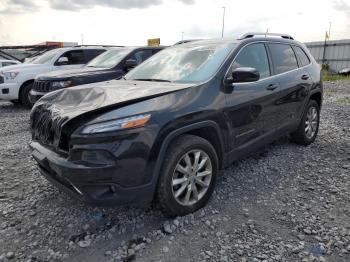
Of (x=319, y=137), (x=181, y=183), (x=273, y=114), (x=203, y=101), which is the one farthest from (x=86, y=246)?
(x=319, y=137)

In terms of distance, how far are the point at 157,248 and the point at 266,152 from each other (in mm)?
2805

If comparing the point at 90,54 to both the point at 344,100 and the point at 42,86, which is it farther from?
the point at 344,100

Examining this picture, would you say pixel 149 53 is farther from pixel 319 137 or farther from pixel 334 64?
pixel 334 64

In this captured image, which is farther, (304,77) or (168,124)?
(304,77)

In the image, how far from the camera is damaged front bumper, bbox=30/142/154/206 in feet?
8.19

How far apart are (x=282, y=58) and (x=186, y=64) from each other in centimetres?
164

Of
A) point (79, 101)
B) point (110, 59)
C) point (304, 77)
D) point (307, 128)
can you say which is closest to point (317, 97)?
point (307, 128)

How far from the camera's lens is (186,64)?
3.70m

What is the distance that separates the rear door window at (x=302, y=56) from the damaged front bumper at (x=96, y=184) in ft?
11.7

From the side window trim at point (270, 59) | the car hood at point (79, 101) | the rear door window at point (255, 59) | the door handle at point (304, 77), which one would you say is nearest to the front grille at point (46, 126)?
the car hood at point (79, 101)

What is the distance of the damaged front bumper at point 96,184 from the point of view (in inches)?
98.3

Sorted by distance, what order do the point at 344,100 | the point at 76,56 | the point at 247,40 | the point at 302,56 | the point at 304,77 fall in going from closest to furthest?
the point at 247,40
the point at 304,77
the point at 302,56
the point at 76,56
the point at 344,100

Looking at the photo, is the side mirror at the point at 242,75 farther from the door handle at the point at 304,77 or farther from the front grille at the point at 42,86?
the front grille at the point at 42,86

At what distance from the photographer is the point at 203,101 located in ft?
10.2
